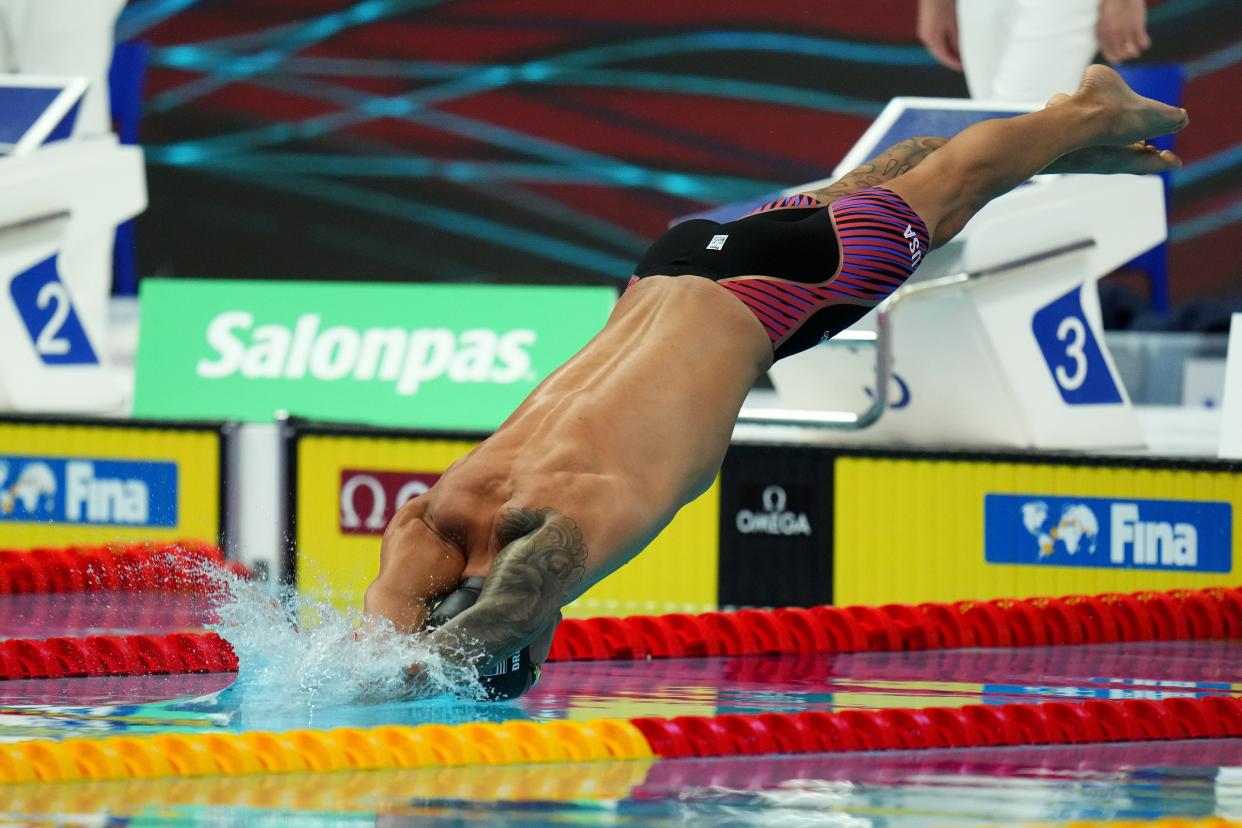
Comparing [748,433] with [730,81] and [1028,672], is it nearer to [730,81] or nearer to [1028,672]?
[1028,672]

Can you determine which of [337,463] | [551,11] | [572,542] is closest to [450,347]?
[337,463]

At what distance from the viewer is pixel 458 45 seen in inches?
382

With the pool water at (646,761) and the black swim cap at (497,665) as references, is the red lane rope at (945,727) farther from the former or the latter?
the black swim cap at (497,665)

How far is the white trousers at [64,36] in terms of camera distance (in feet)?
27.8

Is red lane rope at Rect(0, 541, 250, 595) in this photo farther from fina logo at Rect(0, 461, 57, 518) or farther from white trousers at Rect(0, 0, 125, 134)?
white trousers at Rect(0, 0, 125, 134)

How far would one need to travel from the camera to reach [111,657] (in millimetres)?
4219

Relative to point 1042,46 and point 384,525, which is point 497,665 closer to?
point 384,525

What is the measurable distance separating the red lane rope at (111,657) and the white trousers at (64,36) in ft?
14.9

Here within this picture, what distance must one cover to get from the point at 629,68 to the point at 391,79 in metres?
1.23

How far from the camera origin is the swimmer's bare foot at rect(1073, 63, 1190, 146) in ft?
14.2

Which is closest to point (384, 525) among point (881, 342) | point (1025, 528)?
point (881, 342)

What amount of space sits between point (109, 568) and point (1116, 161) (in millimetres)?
3081

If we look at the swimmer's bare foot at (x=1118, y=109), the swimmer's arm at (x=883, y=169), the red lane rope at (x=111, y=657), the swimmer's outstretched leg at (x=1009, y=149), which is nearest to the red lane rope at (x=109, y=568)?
the red lane rope at (x=111, y=657)

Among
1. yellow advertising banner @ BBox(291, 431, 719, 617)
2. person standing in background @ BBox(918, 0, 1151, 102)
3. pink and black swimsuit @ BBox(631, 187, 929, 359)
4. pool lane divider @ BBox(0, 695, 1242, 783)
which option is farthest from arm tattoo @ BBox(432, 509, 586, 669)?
person standing in background @ BBox(918, 0, 1151, 102)
